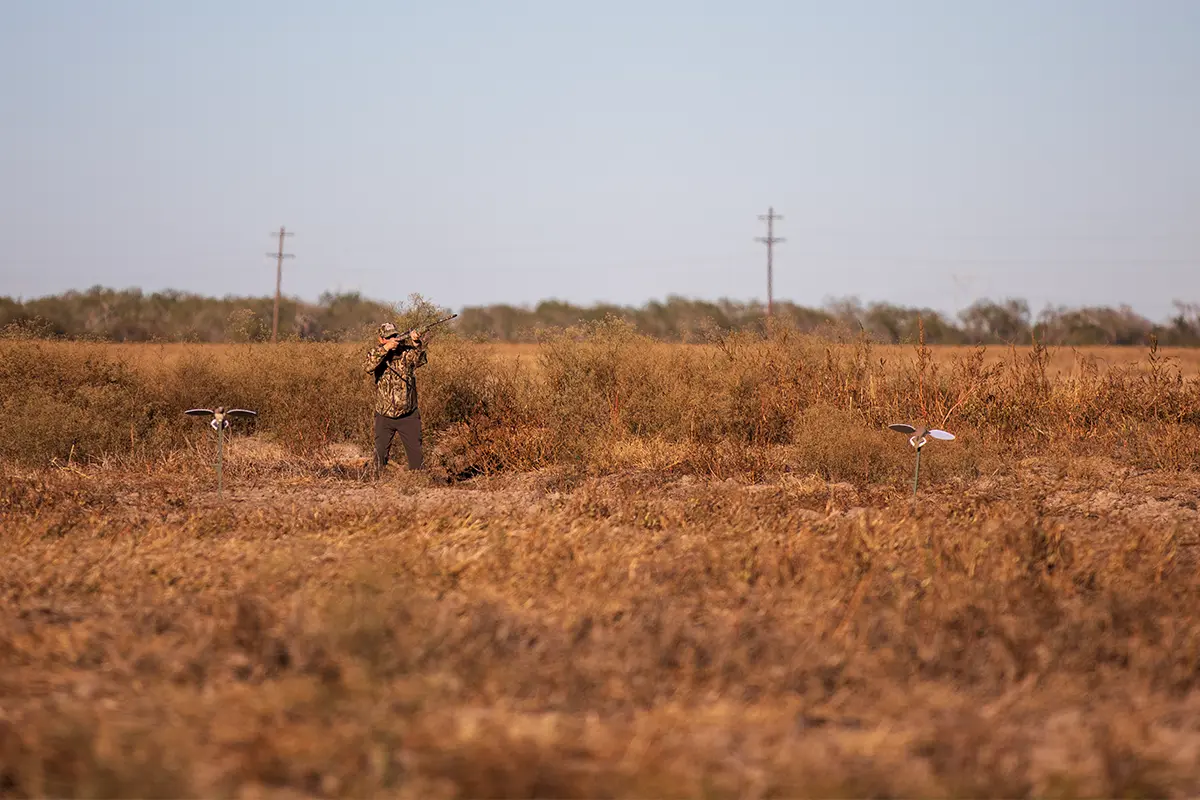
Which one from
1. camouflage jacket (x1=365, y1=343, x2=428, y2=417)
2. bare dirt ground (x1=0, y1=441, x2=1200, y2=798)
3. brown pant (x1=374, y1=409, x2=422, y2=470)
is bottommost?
bare dirt ground (x1=0, y1=441, x2=1200, y2=798)

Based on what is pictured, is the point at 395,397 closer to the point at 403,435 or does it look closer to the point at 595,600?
the point at 403,435

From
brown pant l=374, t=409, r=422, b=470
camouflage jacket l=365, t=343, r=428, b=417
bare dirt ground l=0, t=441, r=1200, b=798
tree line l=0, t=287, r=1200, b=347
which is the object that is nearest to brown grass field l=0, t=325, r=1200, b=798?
bare dirt ground l=0, t=441, r=1200, b=798

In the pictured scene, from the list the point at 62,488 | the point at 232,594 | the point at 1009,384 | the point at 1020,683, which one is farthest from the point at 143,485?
the point at 1009,384

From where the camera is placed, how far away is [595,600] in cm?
637

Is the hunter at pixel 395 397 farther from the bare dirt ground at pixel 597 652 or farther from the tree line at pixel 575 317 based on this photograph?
the tree line at pixel 575 317

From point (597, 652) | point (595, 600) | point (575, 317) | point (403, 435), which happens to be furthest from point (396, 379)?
point (575, 317)

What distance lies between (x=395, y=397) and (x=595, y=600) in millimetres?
5941

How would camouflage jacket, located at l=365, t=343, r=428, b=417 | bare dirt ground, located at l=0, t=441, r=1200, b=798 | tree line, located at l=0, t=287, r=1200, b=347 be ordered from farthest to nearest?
tree line, located at l=0, t=287, r=1200, b=347 < camouflage jacket, located at l=365, t=343, r=428, b=417 < bare dirt ground, located at l=0, t=441, r=1200, b=798

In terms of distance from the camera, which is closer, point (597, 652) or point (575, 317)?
point (597, 652)

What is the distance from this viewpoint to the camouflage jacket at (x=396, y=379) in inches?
468

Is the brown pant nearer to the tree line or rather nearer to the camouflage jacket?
the camouflage jacket

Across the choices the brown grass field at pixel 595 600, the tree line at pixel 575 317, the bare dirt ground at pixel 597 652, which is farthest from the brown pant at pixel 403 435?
the tree line at pixel 575 317

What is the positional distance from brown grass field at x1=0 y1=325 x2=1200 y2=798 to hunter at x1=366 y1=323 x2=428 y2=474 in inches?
12.2

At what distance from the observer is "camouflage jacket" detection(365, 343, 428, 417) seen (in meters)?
11.9
